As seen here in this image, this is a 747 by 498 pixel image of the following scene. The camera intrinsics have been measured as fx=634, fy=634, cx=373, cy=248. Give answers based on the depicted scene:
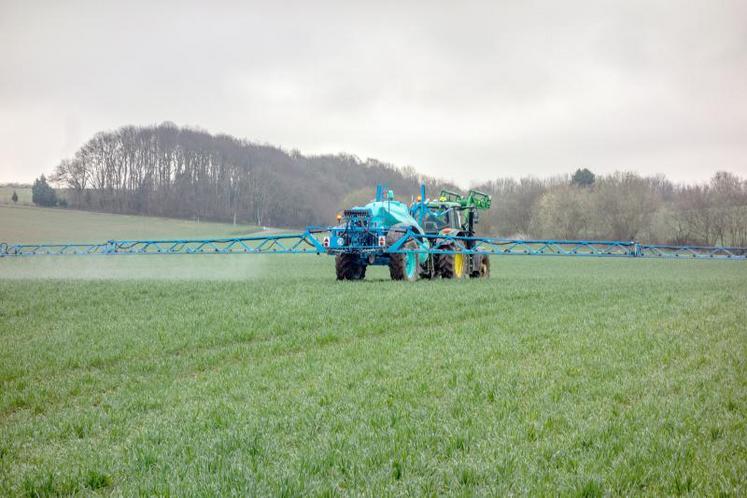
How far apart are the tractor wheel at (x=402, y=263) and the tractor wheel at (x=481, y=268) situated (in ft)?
15.0

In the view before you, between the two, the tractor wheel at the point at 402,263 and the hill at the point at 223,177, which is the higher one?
the hill at the point at 223,177

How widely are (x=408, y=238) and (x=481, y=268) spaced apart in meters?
6.47

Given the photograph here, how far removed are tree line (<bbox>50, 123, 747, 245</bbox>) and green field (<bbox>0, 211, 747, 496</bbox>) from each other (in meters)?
45.6

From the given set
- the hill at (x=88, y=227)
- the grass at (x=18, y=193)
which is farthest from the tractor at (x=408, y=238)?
the grass at (x=18, y=193)

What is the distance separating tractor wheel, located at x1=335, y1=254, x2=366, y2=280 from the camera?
821 inches

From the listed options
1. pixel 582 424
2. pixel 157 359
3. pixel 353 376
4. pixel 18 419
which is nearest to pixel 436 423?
pixel 582 424

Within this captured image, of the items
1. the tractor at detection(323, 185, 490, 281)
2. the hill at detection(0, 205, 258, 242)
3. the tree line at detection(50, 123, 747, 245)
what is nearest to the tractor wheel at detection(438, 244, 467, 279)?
the tractor at detection(323, 185, 490, 281)

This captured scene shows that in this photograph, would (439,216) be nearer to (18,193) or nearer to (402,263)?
(402,263)

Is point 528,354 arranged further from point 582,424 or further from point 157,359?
point 157,359

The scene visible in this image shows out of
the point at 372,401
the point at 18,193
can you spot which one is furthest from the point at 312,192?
the point at 372,401

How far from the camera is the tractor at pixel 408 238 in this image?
1953 centimetres

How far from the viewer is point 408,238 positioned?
65.2 feet

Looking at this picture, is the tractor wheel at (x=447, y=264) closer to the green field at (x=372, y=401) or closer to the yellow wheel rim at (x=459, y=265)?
the yellow wheel rim at (x=459, y=265)

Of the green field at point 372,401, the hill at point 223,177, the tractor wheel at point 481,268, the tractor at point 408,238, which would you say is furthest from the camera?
the hill at point 223,177
